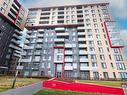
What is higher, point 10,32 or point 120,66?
point 10,32

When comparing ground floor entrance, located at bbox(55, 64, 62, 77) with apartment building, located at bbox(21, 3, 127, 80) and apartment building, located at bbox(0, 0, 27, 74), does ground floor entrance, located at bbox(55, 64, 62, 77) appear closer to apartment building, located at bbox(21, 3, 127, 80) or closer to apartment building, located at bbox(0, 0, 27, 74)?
apartment building, located at bbox(21, 3, 127, 80)

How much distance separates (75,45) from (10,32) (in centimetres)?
3409

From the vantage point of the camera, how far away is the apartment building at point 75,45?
52.2 metres

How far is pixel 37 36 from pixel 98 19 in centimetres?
3269

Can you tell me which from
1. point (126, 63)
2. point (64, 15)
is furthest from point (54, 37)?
point (126, 63)

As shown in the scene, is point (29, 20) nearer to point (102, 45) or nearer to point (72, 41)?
point (72, 41)

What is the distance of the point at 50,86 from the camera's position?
18828mm

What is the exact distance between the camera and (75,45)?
192 ft

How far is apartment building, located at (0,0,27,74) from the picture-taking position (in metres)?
57.2

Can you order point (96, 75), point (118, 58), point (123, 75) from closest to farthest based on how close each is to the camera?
1. point (123, 75)
2. point (96, 75)
3. point (118, 58)

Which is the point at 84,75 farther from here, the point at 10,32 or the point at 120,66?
the point at 10,32

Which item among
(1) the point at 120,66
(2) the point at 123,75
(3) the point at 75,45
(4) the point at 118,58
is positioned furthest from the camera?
(3) the point at 75,45

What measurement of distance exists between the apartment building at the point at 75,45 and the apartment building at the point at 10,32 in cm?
714

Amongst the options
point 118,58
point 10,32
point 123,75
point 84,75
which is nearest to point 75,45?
point 84,75
